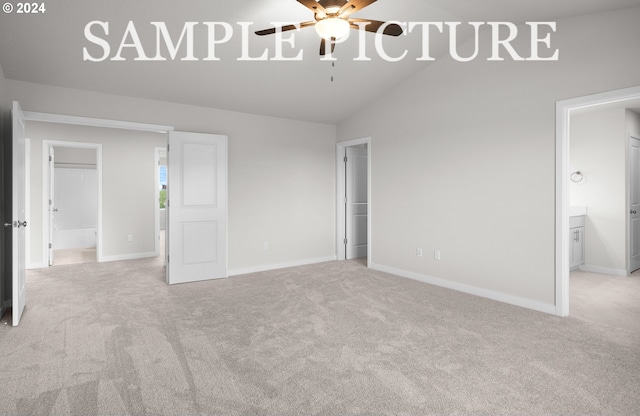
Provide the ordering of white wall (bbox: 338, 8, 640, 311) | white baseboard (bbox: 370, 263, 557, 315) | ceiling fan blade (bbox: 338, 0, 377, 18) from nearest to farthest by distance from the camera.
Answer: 1. ceiling fan blade (bbox: 338, 0, 377, 18)
2. white wall (bbox: 338, 8, 640, 311)
3. white baseboard (bbox: 370, 263, 557, 315)

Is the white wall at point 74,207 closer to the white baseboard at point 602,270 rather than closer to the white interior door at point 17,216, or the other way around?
the white interior door at point 17,216

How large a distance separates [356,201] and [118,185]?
4419 mm

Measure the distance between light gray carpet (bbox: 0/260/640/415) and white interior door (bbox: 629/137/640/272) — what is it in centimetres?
291

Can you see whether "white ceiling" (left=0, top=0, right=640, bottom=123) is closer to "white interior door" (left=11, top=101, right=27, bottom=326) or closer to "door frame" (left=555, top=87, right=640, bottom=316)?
"white interior door" (left=11, top=101, right=27, bottom=326)

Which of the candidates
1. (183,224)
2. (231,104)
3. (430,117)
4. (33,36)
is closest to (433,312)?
(430,117)

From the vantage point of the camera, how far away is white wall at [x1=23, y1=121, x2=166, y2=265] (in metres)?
5.69

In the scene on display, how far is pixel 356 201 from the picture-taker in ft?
20.9

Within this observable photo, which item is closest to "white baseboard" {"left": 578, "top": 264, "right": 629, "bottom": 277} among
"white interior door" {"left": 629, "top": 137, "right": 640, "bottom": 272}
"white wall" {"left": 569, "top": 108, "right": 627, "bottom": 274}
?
"white wall" {"left": 569, "top": 108, "right": 627, "bottom": 274}

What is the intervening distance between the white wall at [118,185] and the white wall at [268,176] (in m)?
0.26

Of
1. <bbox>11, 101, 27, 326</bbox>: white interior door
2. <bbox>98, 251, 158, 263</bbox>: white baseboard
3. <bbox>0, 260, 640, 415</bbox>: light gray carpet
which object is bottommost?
<bbox>0, 260, 640, 415</bbox>: light gray carpet

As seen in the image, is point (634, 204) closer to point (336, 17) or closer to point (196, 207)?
point (336, 17)

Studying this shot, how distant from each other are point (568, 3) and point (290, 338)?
3738mm

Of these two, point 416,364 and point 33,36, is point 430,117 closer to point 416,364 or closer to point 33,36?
point 416,364

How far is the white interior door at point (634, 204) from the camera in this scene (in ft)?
16.4
